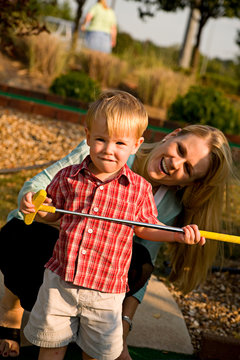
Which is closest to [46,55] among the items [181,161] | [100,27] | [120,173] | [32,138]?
[100,27]

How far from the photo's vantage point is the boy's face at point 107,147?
181 centimetres

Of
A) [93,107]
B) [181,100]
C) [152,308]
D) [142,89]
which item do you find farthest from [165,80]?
[93,107]

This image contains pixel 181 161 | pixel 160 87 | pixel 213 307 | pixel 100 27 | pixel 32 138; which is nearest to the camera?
pixel 181 161

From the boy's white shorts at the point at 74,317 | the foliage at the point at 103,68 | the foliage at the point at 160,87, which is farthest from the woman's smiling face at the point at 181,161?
the foliage at the point at 103,68

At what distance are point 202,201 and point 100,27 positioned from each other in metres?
9.63

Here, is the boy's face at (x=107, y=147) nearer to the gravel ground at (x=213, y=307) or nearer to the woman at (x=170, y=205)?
the woman at (x=170, y=205)

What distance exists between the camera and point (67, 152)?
5492mm

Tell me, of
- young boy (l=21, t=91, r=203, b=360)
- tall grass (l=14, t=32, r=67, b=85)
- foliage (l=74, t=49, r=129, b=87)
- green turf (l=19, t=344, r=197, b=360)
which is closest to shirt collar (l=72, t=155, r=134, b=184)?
young boy (l=21, t=91, r=203, b=360)

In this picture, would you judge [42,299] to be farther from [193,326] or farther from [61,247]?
[193,326]

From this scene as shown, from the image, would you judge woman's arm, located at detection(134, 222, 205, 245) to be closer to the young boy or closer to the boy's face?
the young boy

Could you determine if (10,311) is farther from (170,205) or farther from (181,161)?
(181,161)

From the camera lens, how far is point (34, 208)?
1.77 m

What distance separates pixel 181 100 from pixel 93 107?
5.84m

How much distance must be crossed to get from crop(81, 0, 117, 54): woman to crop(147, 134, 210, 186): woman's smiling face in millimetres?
9240
